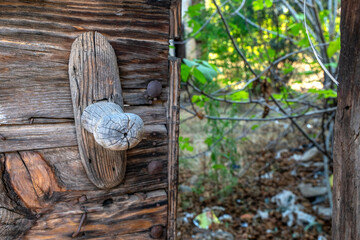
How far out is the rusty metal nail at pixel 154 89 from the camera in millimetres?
1192

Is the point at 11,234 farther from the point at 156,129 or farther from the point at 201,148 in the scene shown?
the point at 201,148

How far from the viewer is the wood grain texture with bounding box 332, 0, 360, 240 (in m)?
1.00

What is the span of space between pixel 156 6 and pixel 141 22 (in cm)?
9

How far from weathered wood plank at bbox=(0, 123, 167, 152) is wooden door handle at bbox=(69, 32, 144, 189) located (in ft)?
0.17

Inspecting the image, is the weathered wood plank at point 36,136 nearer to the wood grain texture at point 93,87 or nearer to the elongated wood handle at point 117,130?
the wood grain texture at point 93,87

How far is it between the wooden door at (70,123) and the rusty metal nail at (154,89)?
0.9 inches

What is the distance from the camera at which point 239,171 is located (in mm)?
4566

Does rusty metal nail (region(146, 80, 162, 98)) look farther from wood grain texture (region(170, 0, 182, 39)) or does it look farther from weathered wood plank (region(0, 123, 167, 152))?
weathered wood plank (region(0, 123, 167, 152))

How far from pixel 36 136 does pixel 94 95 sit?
0.25 meters

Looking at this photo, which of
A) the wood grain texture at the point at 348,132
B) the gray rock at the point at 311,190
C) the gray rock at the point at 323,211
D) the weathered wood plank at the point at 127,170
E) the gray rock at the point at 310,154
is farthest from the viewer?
the gray rock at the point at 310,154

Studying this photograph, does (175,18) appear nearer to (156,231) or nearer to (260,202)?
(156,231)

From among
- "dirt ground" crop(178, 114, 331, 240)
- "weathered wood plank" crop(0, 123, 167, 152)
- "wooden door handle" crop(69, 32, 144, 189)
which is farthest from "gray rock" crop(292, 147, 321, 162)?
"weathered wood plank" crop(0, 123, 167, 152)

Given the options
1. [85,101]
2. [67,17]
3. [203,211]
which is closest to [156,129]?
[85,101]

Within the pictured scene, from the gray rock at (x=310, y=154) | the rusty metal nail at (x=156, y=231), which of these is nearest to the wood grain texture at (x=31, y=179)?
the rusty metal nail at (x=156, y=231)
